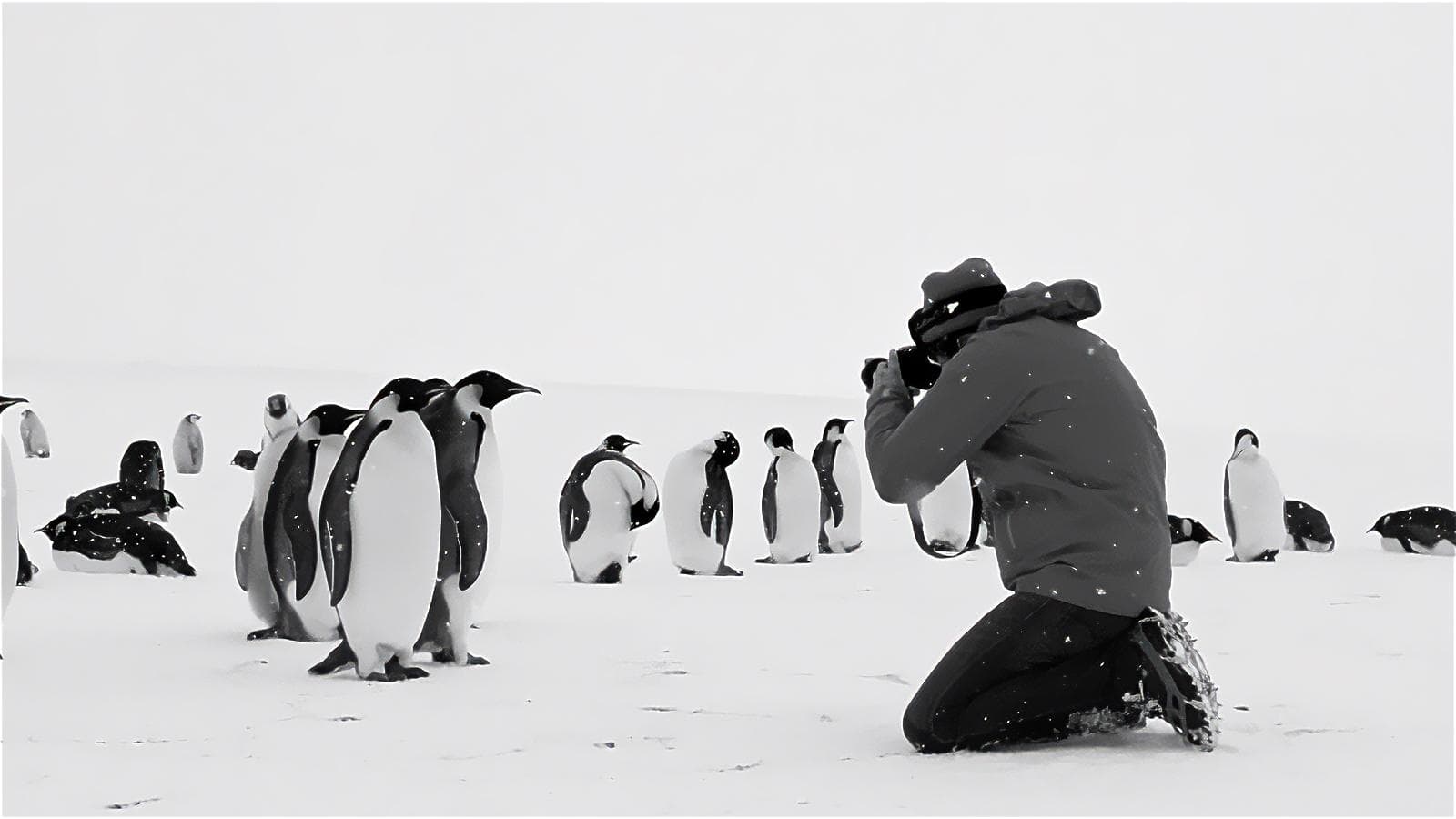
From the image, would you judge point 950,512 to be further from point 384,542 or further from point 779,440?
point 384,542

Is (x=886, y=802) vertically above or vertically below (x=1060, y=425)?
below

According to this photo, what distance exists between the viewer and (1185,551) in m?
9.38

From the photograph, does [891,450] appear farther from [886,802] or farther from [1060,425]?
[886,802]

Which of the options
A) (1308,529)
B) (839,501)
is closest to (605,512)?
A: (839,501)

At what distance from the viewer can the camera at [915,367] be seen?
3725 millimetres

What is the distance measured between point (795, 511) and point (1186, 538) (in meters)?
2.57

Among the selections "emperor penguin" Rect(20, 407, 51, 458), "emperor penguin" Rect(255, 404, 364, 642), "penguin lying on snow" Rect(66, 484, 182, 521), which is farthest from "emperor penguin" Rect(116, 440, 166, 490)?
"emperor penguin" Rect(255, 404, 364, 642)

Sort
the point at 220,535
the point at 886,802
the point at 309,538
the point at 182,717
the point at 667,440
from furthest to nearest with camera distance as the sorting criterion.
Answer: the point at 667,440, the point at 220,535, the point at 309,538, the point at 182,717, the point at 886,802

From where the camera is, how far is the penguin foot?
4617mm

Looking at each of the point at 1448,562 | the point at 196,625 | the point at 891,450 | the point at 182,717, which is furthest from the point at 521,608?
the point at 1448,562

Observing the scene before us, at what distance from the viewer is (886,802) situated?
9.30 feet

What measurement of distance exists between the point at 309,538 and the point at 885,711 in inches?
91.0

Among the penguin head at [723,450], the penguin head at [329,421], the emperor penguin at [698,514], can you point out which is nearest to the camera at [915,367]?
the penguin head at [329,421]

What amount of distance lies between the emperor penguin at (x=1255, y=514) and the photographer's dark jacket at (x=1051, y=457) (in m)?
6.79
